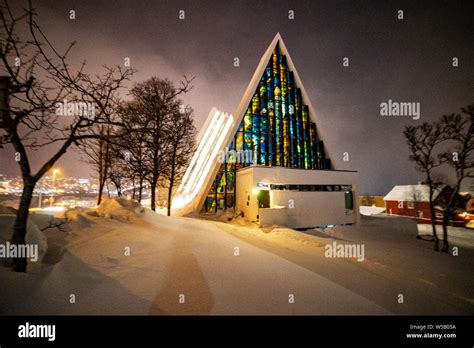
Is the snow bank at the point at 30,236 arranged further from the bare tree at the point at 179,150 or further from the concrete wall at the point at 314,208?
the concrete wall at the point at 314,208

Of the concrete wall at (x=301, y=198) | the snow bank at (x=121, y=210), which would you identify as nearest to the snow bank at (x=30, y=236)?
the snow bank at (x=121, y=210)

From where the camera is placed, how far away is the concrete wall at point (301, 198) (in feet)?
56.9

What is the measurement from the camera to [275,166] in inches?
750

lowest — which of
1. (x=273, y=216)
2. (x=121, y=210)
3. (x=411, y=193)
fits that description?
(x=273, y=216)

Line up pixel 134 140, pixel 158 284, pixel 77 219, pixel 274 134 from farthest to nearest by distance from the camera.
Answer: pixel 274 134, pixel 77 219, pixel 134 140, pixel 158 284

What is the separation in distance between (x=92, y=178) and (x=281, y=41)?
29434 millimetres

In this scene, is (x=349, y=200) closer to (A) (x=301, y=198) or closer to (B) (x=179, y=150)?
(A) (x=301, y=198)

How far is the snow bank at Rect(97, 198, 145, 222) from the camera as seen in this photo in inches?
294

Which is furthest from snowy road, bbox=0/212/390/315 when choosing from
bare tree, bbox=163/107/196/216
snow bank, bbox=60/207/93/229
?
bare tree, bbox=163/107/196/216

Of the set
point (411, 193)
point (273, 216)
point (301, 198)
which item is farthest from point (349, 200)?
point (411, 193)

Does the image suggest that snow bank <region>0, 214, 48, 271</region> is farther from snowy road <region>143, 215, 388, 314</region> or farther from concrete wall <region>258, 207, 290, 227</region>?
concrete wall <region>258, 207, 290, 227</region>

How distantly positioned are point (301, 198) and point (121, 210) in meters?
16.4
